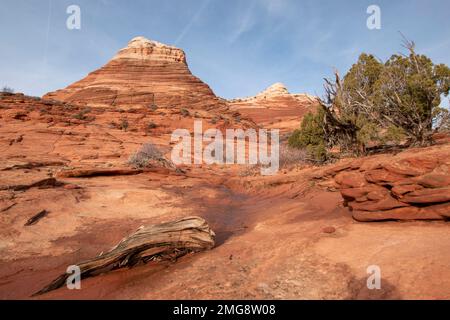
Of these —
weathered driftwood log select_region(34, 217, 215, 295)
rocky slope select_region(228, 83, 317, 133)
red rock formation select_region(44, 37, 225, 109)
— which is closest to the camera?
weathered driftwood log select_region(34, 217, 215, 295)

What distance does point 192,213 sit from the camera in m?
6.54

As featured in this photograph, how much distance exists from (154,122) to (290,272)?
2213cm

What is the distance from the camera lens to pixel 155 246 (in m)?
3.74

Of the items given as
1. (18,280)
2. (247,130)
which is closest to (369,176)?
(18,280)

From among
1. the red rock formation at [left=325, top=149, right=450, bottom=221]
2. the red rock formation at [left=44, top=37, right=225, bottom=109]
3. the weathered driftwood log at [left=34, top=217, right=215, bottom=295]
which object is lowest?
the weathered driftwood log at [left=34, top=217, right=215, bottom=295]

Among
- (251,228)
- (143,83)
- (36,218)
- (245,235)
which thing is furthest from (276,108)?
(36,218)

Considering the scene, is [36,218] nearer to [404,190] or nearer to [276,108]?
[404,190]

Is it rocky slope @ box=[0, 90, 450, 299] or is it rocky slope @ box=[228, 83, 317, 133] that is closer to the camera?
rocky slope @ box=[0, 90, 450, 299]

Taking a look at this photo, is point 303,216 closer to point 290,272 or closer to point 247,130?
point 290,272

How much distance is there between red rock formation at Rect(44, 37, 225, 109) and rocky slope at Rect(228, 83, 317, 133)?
8.34 meters

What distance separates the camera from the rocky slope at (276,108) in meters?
39.4

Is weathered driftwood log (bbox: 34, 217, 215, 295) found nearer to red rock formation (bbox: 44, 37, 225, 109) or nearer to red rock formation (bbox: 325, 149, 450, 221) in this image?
red rock formation (bbox: 325, 149, 450, 221)

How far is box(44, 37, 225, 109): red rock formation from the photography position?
29641 mm

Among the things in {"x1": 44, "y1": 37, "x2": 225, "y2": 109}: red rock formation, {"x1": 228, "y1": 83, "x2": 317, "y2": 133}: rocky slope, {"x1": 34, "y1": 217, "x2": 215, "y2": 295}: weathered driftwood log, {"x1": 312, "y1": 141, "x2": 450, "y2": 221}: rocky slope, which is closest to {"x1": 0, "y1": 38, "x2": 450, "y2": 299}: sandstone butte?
{"x1": 312, "y1": 141, "x2": 450, "y2": 221}: rocky slope
